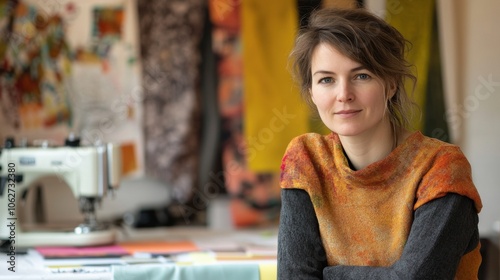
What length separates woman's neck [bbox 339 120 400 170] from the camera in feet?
5.32

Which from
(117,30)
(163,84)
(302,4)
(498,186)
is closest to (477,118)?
(498,186)

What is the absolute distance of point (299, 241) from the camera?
162 centimetres

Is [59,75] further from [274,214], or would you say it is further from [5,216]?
[274,214]

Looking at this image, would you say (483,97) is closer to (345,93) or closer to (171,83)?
(171,83)

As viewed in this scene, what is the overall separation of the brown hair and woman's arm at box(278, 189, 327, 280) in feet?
0.83

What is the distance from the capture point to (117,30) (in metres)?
3.07

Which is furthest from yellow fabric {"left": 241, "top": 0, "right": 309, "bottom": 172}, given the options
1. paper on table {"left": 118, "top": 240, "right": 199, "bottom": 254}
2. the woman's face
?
the woman's face

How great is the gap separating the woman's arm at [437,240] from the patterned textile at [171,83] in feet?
5.35

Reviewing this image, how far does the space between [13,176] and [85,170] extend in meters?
0.25

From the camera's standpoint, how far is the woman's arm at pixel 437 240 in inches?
58.6

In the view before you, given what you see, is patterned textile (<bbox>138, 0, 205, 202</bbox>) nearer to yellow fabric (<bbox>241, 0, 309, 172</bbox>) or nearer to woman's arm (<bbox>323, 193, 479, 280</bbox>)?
yellow fabric (<bbox>241, 0, 309, 172</bbox>)

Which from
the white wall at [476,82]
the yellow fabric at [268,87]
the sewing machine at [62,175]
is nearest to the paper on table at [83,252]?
the sewing machine at [62,175]

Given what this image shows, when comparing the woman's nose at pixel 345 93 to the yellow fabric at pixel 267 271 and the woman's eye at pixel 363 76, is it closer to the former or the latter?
the woman's eye at pixel 363 76

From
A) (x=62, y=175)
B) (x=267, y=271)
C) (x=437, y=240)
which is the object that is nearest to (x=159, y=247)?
(x=62, y=175)
